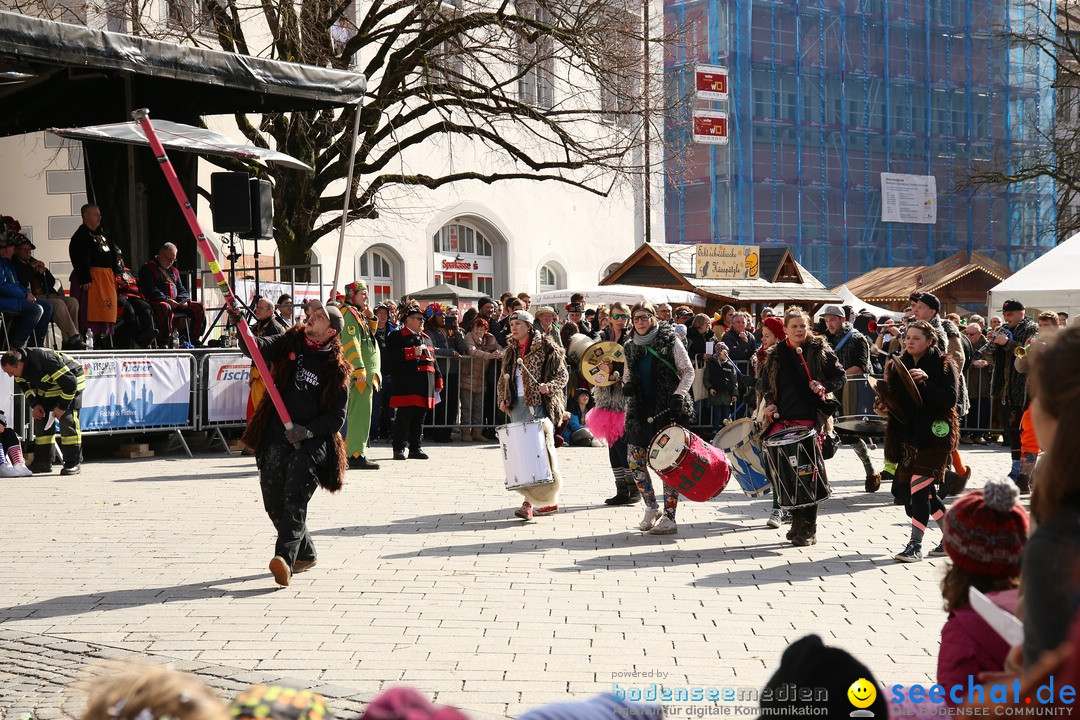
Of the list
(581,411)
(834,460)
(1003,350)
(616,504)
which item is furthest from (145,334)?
(1003,350)

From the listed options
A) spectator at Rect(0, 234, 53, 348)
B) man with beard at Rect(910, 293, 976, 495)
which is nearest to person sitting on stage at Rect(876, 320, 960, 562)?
man with beard at Rect(910, 293, 976, 495)

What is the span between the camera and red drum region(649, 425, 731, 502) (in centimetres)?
973

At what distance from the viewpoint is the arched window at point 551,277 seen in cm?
3456

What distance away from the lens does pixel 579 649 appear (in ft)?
20.8

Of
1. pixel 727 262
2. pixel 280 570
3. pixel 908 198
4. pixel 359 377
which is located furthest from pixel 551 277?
pixel 280 570

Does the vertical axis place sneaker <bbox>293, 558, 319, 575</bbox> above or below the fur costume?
below

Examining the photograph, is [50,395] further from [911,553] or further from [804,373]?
[911,553]

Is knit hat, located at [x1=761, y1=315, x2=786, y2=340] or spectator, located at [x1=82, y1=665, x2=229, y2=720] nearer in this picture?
spectator, located at [x1=82, y1=665, x2=229, y2=720]

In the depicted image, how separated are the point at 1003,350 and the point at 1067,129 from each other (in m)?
35.7

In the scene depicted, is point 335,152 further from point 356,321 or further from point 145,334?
point 356,321

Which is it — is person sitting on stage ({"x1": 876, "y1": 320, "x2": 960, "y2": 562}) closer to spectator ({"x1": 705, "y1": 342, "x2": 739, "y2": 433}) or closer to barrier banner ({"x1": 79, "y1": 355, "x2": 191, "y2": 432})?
spectator ({"x1": 705, "y1": 342, "x2": 739, "y2": 433})

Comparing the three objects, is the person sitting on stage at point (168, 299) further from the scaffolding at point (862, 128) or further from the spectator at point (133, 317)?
the scaffolding at point (862, 128)

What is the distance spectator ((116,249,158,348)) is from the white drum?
7.18 metres

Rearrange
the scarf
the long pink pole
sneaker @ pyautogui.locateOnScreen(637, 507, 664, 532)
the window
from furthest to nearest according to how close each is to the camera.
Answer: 1. the window
2. the scarf
3. sneaker @ pyautogui.locateOnScreen(637, 507, 664, 532)
4. the long pink pole
